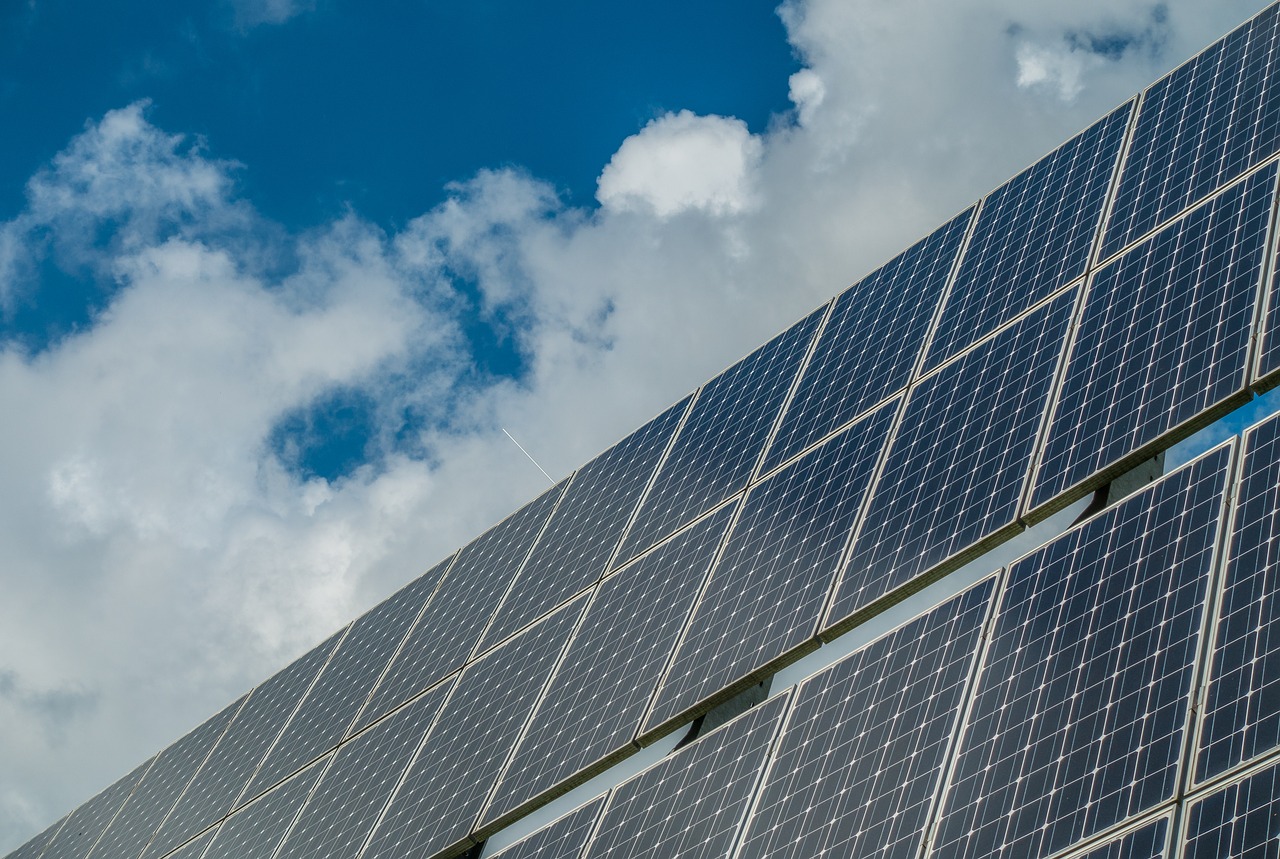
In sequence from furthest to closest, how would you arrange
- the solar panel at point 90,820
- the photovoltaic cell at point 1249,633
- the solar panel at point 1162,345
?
the solar panel at point 90,820 < the solar panel at point 1162,345 < the photovoltaic cell at point 1249,633

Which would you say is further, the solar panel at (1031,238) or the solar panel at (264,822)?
the solar panel at (264,822)

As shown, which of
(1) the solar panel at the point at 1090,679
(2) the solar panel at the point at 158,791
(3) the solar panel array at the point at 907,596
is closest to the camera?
(1) the solar panel at the point at 1090,679

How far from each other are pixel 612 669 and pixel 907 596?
16.7 feet

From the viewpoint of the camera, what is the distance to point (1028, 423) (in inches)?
720

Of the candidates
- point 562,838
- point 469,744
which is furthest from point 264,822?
point 562,838

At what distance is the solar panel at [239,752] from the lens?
91.4 ft

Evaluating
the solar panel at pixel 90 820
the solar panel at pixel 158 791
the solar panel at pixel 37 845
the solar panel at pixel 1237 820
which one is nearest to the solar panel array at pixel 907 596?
the solar panel at pixel 1237 820

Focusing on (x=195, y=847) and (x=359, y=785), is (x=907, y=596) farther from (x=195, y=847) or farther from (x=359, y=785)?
(x=195, y=847)

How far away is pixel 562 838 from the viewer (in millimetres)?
18375

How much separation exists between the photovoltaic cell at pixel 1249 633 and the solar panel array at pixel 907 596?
0.03 metres

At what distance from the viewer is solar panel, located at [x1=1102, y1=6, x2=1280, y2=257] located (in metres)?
19.8

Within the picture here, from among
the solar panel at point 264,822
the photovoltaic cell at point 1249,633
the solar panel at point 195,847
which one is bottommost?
the photovoltaic cell at point 1249,633

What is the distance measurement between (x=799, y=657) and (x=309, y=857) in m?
9.10

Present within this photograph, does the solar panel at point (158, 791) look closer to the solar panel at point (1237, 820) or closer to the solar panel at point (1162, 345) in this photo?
the solar panel at point (1162, 345)
